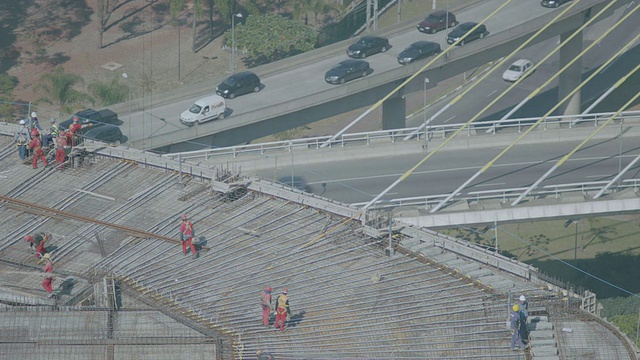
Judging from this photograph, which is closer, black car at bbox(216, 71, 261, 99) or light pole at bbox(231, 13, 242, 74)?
black car at bbox(216, 71, 261, 99)

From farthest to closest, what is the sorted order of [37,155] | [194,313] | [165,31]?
1. [165,31]
2. [37,155]
3. [194,313]

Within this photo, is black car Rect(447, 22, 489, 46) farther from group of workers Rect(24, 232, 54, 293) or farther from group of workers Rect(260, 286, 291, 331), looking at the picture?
group of workers Rect(260, 286, 291, 331)

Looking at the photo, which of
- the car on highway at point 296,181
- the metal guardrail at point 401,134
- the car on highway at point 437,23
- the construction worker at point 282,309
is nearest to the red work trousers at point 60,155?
the metal guardrail at point 401,134

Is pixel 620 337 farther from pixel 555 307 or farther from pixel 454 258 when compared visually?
pixel 454 258

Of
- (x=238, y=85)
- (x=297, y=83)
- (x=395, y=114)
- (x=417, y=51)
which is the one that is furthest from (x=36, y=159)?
(x=417, y=51)

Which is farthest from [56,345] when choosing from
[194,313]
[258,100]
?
[258,100]

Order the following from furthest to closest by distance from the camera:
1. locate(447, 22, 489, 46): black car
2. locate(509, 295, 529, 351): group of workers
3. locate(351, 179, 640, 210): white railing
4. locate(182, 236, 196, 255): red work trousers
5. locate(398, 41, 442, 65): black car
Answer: locate(447, 22, 489, 46): black car < locate(398, 41, 442, 65): black car < locate(351, 179, 640, 210): white railing < locate(182, 236, 196, 255): red work trousers < locate(509, 295, 529, 351): group of workers

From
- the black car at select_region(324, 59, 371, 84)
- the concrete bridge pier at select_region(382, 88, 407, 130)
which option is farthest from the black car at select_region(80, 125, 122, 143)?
the concrete bridge pier at select_region(382, 88, 407, 130)
